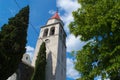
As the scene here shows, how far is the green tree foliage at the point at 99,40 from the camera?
942 centimetres

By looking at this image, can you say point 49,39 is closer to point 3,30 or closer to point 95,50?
point 3,30

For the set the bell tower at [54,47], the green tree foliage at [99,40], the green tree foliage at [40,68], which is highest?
the bell tower at [54,47]

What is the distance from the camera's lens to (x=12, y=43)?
78.3ft

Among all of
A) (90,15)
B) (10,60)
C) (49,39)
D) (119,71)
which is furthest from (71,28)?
(49,39)

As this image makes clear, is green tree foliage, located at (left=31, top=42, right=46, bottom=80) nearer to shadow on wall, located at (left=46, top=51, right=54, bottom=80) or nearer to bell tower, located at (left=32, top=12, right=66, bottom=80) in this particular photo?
shadow on wall, located at (left=46, top=51, right=54, bottom=80)

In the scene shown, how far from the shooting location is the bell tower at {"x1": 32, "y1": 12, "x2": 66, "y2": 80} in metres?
33.3

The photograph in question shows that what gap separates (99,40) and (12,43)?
15464 millimetres

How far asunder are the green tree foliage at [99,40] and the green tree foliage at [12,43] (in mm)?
12969

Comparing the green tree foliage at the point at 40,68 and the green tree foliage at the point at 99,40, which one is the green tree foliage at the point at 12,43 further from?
the green tree foliage at the point at 99,40

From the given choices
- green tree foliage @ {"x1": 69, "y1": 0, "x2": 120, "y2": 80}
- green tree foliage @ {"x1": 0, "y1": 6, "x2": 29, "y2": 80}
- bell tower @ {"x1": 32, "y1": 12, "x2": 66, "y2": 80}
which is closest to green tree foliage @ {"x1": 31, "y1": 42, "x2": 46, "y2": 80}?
bell tower @ {"x1": 32, "y1": 12, "x2": 66, "y2": 80}

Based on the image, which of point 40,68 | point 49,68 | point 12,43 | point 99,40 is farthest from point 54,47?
point 99,40

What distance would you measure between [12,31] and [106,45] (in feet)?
55.5

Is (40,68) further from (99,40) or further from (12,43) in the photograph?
(99,40)

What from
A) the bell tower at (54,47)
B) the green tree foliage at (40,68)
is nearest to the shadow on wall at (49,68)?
the bell tower at (54,47)
